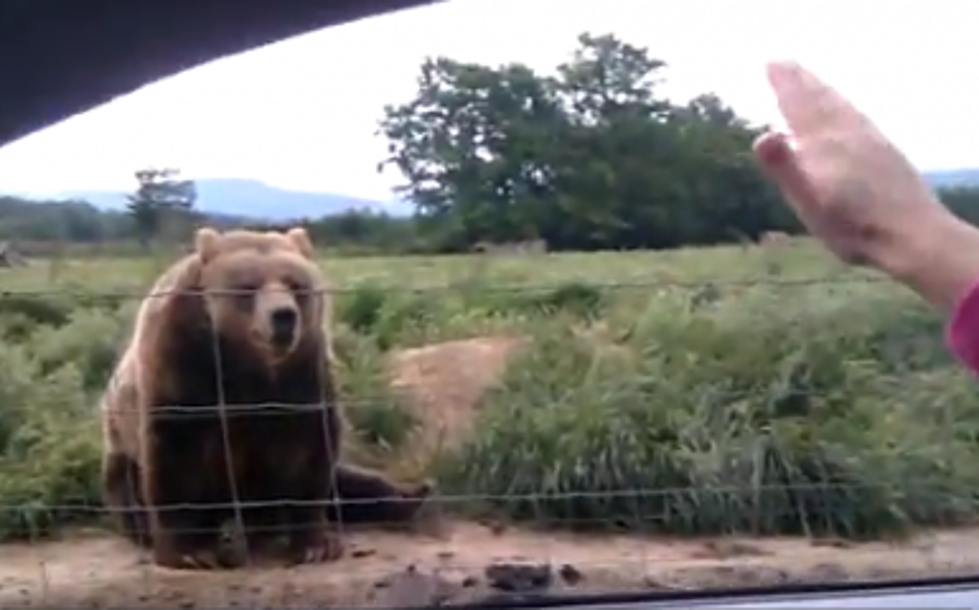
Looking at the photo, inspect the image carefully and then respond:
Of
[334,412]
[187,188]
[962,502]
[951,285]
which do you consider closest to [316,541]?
[334,412]

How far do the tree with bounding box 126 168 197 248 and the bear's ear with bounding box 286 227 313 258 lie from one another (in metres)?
0.07

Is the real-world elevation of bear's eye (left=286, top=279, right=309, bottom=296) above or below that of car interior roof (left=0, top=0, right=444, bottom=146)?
below

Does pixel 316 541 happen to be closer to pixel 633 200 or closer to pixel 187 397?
pixel 187 397

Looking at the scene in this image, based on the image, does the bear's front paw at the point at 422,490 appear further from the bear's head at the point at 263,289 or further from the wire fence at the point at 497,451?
the bear's head at the point at 263,289

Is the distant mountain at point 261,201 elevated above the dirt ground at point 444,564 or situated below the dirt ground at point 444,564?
above

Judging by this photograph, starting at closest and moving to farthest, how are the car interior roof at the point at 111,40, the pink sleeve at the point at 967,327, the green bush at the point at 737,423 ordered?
the pink sleeve at the point at 967,327, the car interior roof at the point at 111,40, the green bush at the point at 737,423

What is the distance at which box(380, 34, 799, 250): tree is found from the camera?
117 centimetres

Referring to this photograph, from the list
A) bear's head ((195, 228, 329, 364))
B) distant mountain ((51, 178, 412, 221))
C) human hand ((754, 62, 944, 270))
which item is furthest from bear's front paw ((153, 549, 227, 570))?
human hand ((754, 62, 944, 270))

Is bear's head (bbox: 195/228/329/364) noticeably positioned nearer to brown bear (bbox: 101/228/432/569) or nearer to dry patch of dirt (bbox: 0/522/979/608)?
brown bear (bbox: 101/228/432/569)

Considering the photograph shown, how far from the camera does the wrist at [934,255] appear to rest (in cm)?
41

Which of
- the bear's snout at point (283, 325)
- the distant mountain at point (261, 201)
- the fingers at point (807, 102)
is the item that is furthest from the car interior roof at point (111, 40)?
the fingers at point (807, 102)

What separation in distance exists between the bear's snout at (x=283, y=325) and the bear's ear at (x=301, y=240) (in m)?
0.07

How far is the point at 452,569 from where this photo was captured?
1253 millimetres

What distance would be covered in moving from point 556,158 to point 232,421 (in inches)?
11.5
